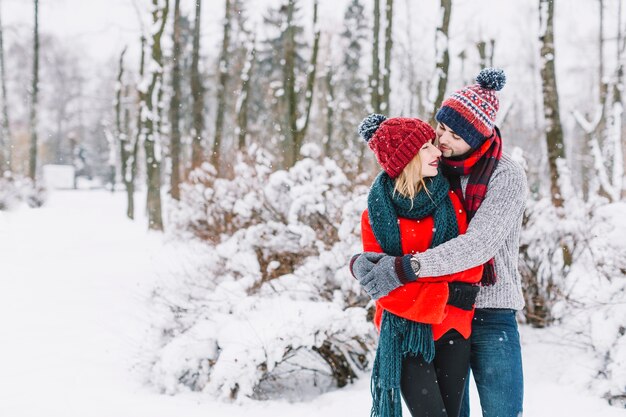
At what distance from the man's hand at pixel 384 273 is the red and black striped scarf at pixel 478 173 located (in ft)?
1.22

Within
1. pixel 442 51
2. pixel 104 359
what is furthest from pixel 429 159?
pixel 442 51

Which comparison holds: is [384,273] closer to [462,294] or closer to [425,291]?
Result: [425,291]

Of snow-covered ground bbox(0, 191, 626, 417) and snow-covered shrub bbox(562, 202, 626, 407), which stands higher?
snow-covered shrub bbox(562, 202, 626, 407)

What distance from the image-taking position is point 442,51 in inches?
286

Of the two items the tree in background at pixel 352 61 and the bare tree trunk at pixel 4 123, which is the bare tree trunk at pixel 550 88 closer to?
the bare tree trunk at pixel 4 123

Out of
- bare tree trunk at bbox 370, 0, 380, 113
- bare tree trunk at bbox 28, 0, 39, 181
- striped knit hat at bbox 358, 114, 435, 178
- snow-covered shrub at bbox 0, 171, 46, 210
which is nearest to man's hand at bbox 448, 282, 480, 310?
striped knit hat at bbox 358, 114, 435, 178

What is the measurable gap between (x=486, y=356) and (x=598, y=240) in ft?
8.84

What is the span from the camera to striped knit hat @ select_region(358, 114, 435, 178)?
6.51ft

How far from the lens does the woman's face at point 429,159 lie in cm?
199

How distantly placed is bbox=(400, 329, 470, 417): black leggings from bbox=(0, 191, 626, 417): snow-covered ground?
1.72 metres

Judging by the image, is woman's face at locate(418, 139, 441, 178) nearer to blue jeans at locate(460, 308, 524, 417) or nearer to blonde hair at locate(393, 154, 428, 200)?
blonde hair at locate(393, 154, 428, 200)

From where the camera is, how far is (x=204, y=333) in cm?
424

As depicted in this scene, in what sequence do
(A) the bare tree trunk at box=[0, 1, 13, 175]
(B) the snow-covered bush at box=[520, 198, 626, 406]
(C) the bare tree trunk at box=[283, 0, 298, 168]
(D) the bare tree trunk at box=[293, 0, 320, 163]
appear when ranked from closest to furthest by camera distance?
(B) the snow-covered bush at box=[520, 198, 626, 406]
(C) the bare tree trunk at box=[283, 0, 298, 168]
(D) the bare tree trunk at box=[293, 0, 320, 163]
(A) the bare tree trunk at box=[0, 1, 13, 175]

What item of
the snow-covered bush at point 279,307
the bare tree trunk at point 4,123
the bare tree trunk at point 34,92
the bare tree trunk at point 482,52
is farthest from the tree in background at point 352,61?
the snow-covered bush at point 279,307
